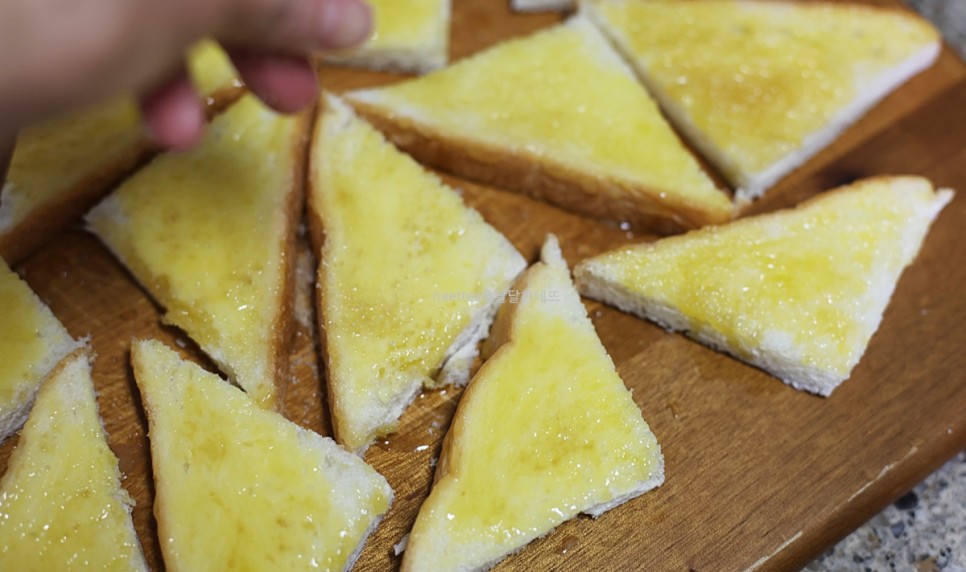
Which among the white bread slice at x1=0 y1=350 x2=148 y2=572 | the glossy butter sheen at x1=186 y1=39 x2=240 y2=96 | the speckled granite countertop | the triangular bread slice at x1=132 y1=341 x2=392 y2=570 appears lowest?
the speckled granite countertop

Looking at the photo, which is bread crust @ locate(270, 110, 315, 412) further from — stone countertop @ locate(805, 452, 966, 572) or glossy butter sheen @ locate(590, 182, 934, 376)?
Result: stone countertop @ locate(805, 452, 966, 572)

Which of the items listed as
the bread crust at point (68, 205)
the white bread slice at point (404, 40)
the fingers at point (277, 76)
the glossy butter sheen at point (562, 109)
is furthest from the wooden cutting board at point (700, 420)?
the fingers at point (277, 76)

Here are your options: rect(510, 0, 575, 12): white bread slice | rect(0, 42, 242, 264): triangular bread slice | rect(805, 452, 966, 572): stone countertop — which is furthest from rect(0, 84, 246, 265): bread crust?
rect(805, 452, 966, 572): stone countertop

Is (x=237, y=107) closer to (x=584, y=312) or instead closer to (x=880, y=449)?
(x=584, y=312)

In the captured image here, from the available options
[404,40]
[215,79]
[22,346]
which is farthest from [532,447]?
[215,79]

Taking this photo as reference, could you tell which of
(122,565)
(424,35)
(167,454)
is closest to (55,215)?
(167,454)

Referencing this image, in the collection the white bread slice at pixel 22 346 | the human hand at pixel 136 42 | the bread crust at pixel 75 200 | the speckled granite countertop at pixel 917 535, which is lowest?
the speckled granite countertop at pixel 917 535

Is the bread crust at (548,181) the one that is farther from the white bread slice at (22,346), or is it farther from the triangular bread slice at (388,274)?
the white bread slice at (22,346)
